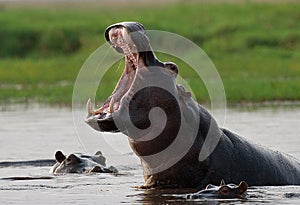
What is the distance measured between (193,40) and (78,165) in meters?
22.1

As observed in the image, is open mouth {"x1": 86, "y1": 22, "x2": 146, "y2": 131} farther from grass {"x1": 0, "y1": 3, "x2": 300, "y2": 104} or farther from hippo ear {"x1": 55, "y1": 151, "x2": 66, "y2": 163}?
grass {"x1": 0, "y1": 3, "x2": 300, "y2": 104}

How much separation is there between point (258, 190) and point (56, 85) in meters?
16.3

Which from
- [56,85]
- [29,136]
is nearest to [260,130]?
[29,136]

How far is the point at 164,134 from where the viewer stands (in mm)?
8656

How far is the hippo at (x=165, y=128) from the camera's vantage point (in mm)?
8484

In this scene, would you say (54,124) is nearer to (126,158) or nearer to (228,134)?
(126,158)

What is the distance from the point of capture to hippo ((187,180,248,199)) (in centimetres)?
846

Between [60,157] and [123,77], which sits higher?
[123,77]

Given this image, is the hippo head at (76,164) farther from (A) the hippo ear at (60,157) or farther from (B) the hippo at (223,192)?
(B) the hippo at (223,192)

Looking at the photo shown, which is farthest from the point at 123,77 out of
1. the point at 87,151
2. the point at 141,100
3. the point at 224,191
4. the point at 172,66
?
the point at 87,151

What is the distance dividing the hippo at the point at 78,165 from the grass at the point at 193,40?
9.55m

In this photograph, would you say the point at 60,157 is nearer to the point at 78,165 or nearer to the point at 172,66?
the point at 78,165

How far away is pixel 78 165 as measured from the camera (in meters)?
11.2

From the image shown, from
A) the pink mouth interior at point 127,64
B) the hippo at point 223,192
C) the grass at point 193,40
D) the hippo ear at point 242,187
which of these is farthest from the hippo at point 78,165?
the grass at point 193,40
